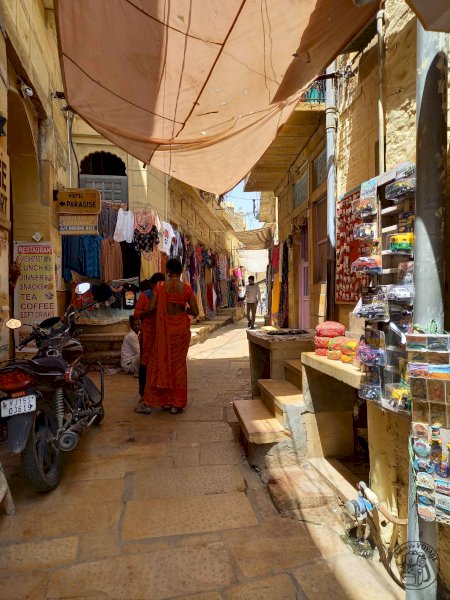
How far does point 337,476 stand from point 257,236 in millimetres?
13106

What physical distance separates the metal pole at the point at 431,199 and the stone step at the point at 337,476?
83cm

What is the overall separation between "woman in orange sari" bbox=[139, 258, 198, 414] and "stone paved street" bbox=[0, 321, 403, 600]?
0.90 metres

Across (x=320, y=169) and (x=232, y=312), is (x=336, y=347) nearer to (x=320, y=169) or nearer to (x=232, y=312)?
(x=320, y=169)

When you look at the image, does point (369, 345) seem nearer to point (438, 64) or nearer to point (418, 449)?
point (418, 449)

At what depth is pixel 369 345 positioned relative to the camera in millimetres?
2164

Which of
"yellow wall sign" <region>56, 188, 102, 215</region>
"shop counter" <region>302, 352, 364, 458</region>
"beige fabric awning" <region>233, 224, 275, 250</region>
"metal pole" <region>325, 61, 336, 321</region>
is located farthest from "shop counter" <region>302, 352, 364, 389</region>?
"beige fabric awning" <region>233, 224, 275, 250</region>

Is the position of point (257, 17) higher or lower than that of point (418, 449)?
higher

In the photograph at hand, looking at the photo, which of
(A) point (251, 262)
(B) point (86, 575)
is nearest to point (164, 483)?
(B) point (86, 575)

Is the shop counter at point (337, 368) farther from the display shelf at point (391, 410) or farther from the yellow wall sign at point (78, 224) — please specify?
the yellow wall sign at point (78, 224)

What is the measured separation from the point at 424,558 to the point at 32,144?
6.80 metres

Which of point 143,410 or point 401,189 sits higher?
point 401,189

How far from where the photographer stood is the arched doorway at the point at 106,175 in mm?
9883

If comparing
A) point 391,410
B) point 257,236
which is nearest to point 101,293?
point 391,410

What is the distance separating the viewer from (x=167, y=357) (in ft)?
14.9
